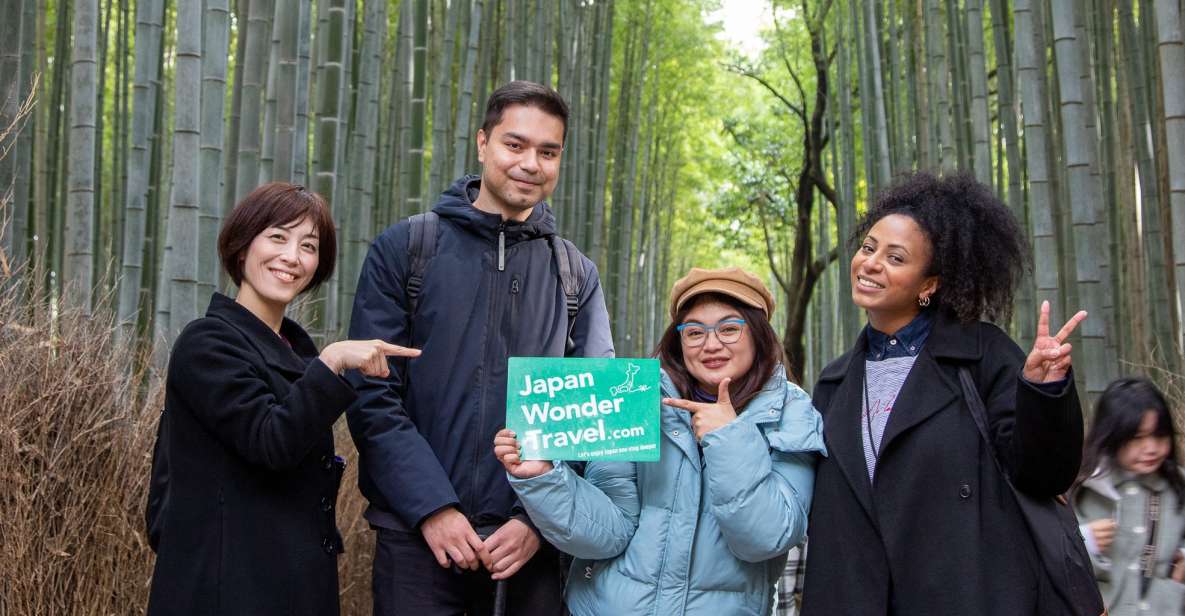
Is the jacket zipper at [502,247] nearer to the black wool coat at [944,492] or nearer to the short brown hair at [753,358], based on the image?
the short brown hair at [753,358]

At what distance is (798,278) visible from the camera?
45.9ft

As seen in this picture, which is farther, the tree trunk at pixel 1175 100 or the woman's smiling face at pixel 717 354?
the tree trunk at pixel 1175 100

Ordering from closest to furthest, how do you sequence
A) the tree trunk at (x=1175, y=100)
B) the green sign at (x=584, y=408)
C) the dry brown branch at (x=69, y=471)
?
the green sign at (x=584, y=408), the dry brown branch at (x=69, y=471), the tree trunk at (x=1175, y=100)

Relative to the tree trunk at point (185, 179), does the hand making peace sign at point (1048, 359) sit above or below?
below

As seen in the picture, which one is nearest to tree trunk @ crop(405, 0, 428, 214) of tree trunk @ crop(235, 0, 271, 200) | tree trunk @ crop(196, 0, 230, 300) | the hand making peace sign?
tree trunk @ crop(235, 0, 271, 200)

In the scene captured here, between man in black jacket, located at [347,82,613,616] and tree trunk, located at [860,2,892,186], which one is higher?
tree trunk, located at [860,2,892,186]

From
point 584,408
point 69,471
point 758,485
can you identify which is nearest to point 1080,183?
point 758,485

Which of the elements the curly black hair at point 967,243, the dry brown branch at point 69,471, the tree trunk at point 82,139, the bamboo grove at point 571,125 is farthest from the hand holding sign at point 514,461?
the tree trunk at point 82,139

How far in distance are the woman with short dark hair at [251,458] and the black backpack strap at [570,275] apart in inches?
16.9

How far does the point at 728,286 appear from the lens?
7.33 ft

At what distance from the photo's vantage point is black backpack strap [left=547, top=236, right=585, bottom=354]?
2.37m

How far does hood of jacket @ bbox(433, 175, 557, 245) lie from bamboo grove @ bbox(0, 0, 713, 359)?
3.27 feet

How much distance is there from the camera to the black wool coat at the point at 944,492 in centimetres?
189

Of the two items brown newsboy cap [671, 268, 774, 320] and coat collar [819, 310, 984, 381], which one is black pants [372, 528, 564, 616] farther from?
coat collar [819, 310, 984, 381]
